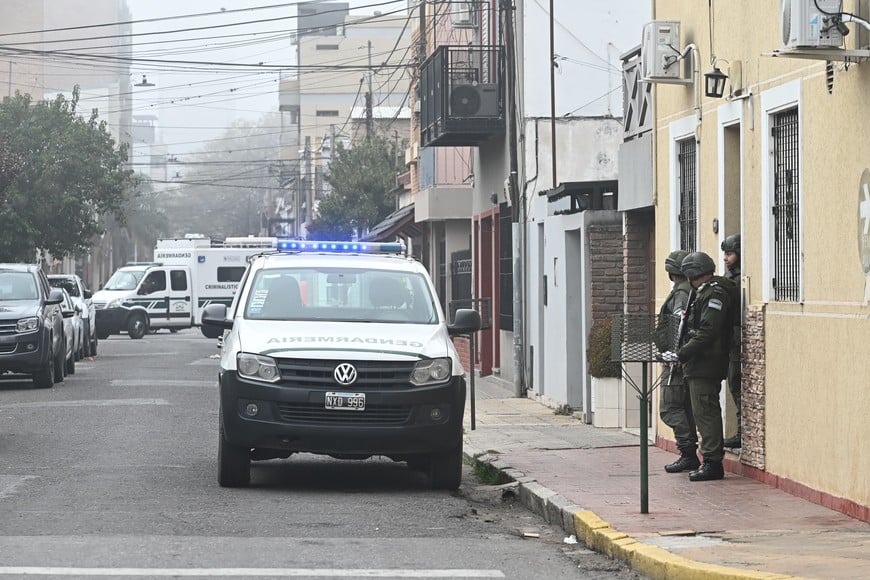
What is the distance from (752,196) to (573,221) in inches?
261

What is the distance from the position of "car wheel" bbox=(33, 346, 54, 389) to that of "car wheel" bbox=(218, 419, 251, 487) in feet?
40.3

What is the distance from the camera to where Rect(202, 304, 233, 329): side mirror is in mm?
12321

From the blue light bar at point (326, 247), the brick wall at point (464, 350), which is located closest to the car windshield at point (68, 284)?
the brick wall at point (464, 350)

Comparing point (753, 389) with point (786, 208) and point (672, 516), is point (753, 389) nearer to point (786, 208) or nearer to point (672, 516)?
point (786, 208)

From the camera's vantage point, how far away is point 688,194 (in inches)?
557

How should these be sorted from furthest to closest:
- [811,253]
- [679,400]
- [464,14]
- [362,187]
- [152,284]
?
[362,187] < [152,284] < [464,14] < [679,400] < [811,253]

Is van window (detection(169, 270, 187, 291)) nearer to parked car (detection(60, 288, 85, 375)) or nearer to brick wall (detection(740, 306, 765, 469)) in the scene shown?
parked car (detection(60, 288, 85, 375))

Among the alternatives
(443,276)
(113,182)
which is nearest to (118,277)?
(113,182)

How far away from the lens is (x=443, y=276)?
35188 millimetres

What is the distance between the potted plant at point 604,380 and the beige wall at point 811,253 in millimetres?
3797

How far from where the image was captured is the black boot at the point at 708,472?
11.9 m


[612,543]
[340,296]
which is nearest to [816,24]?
[612,543]

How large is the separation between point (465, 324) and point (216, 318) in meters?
2.00

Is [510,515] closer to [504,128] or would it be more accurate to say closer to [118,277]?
[504,128]
